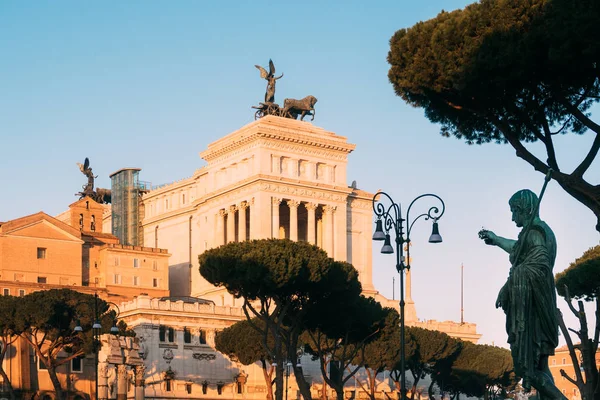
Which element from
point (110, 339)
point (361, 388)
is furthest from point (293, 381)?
point (110, 339)

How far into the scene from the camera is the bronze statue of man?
578 inches

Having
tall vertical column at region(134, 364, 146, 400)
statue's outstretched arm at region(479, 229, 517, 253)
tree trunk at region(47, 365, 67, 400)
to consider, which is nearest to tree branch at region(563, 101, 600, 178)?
statue's outstretched arm at region(479, 229, 517, 253)

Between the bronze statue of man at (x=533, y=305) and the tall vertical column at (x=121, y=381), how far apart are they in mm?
58646

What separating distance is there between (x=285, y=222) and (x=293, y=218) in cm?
532

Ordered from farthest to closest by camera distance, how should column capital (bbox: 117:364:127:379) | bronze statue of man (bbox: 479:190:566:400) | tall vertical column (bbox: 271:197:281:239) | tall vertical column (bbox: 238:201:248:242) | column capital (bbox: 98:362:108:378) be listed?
tall vertical column (bbox: 238:201:248:242), tall vertical column (bbox: 271:197:281:239), column capital (bbox: 98:362:108:378), column capital (bbox: 117:364:127:379), bronze statue of man (bbox: 479:190:566:400)

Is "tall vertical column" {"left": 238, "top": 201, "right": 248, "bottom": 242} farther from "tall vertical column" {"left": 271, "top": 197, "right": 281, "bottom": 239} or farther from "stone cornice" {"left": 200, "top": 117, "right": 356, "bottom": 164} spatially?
"stone cornice" {"left": 200, "top": 117, "right": 356, "bottom": 164}

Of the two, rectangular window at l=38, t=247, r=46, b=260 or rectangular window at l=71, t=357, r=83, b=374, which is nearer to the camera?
rectangular window at l=71, t=357, r=83, b=374

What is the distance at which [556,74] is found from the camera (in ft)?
89.4

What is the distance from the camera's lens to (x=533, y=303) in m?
14.8

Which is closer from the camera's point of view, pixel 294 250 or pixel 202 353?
pixel 294 250

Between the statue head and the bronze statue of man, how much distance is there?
0.28 ft

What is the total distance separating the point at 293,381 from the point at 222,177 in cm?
2090

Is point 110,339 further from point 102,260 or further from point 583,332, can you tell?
point 583,332

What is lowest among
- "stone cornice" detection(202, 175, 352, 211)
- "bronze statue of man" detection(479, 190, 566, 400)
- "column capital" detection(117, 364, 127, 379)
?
"column capital" detection(117, 364, 127, 379)
